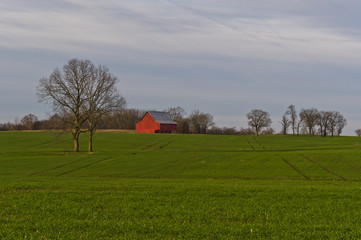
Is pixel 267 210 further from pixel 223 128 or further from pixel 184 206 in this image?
pixel 223 128

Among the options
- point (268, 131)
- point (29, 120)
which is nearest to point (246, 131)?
point (268, 131)

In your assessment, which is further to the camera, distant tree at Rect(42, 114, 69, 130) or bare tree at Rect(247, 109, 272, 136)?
bare tree at Rect(247, 109, 272, 136)


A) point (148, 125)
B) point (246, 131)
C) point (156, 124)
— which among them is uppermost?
point (156, 124)

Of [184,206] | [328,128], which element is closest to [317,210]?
[184,206]

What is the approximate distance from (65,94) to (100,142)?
2659 cm

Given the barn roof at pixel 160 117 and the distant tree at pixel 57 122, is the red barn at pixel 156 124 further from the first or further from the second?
the distant tree at pixel 57 122

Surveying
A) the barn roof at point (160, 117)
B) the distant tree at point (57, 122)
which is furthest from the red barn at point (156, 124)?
the distant tree at point (57, 122)

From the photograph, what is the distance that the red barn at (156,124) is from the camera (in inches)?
4797

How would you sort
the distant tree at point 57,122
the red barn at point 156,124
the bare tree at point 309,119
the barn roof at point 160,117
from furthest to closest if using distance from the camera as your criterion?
1. the bare tree at point 309,119
2. the barn roof at point 160,117
3. the red barn at point 156,124
4. the distant tree at point 57,122

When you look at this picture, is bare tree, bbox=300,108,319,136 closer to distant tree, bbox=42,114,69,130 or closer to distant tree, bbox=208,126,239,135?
distant tree, bbox=208,126,239,135

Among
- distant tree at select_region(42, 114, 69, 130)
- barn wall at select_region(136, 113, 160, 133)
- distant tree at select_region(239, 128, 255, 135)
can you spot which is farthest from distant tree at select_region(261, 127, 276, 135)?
distant tree at select_region(42, 114, 69, 130)

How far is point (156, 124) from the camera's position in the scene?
122m

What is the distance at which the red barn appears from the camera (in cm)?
12184

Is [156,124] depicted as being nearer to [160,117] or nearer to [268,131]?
[160,117]
